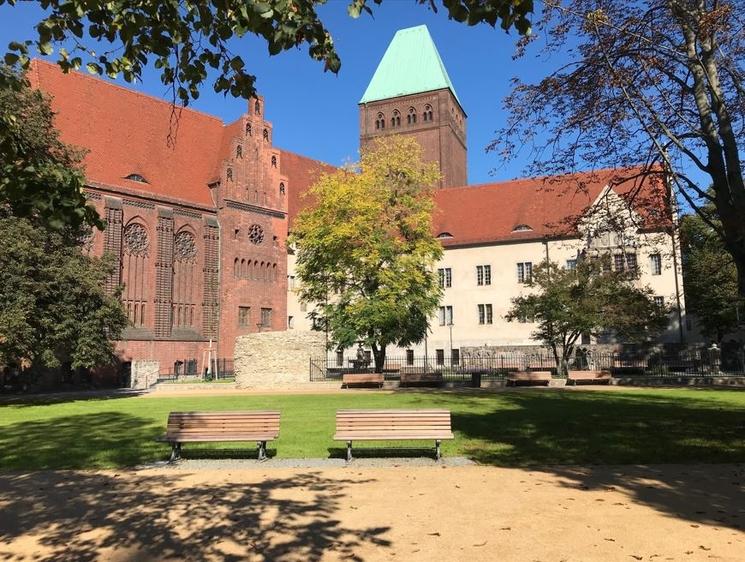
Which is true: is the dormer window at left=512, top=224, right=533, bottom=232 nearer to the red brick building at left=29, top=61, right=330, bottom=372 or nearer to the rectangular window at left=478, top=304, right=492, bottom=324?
the rectangular window at left=478, top=304, right=492, bottom=324

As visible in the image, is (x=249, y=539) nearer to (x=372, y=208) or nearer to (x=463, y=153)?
(x=372, y=208)

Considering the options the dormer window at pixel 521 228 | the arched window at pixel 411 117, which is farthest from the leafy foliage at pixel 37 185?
the arched window at pixel 411 117

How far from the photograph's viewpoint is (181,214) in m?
49.6

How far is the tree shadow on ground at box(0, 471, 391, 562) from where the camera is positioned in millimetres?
5711

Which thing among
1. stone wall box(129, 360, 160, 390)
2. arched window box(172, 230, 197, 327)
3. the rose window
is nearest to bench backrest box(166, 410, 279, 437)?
stone wall box(129, 360, 160, 390)

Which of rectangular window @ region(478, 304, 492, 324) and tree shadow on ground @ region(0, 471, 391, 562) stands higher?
rectangular window @ region(478, 304, 492, 324)

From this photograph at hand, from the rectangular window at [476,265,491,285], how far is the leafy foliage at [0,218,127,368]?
3097cm

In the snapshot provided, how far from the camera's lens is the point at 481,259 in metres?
52.1

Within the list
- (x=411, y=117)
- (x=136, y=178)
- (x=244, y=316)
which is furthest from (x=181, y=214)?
(x=411, y=117)

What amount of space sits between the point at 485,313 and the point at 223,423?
42.8 m

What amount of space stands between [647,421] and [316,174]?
165 feet

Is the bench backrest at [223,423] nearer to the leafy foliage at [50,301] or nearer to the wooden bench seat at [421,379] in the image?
the leafy foliage at [50,301]

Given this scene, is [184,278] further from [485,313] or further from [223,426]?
[223,426]

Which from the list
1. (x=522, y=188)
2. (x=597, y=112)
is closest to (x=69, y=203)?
(x=597, y=112)
